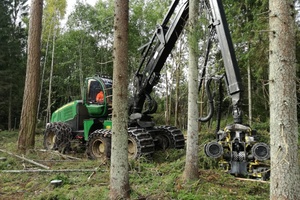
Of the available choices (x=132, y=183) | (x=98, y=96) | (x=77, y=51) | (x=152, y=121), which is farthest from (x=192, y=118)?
(x=77, y=51)

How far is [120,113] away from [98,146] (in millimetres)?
4225

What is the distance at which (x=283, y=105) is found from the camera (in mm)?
2924

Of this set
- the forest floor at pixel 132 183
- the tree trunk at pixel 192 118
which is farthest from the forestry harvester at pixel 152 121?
the tree trunk at pixel 192 118

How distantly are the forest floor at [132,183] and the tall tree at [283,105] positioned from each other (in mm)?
1323

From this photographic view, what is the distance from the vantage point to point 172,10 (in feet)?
21.9

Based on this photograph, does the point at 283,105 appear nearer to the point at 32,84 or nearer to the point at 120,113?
the point at 120,113

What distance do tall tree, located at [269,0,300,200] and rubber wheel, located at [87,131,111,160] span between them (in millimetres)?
5269

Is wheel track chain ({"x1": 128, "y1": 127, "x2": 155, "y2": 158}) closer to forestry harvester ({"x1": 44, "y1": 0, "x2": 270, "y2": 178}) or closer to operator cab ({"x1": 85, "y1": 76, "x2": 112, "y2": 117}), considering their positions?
forestry harvester ({"x1": 44, "y1": 0, "x2": 270, "y2": 178})

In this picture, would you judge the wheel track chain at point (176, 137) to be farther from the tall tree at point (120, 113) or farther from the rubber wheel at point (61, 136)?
the tall tree at point (120, 113)

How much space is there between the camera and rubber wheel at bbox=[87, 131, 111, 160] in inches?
301

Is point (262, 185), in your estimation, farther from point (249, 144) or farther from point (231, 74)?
→ point (231, 74)

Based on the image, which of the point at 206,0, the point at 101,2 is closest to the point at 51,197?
the point at 206,0

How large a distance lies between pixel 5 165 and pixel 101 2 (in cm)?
1555

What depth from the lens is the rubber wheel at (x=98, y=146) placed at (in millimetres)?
7637
